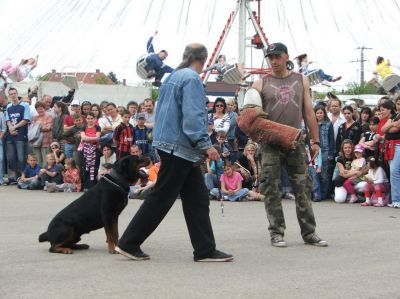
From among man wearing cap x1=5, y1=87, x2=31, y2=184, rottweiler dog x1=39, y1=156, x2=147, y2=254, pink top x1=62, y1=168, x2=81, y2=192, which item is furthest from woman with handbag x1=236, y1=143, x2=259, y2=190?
rottweiler dog x1=39, y1=156, x2=147, y2=254

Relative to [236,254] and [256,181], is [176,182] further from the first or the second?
[256,181]

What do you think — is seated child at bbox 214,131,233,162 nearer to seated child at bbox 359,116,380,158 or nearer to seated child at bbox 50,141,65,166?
seated child at bbox 359,116,380,158

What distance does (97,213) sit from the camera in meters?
6.78

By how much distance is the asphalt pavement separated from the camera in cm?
516

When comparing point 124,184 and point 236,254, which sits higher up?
point 124,184

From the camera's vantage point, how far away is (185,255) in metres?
6.75

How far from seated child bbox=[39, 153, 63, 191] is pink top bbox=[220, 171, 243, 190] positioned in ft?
12.0

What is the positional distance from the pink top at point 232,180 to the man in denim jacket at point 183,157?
6.21 metres

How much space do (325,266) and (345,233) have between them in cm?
218

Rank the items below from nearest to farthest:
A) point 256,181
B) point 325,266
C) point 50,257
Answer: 1. point 325,266
2. point 50,257
3. point 256,181

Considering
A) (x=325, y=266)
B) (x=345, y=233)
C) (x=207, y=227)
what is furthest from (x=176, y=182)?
(x=345, y=233)

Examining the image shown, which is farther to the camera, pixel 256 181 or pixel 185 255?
pixel 256 181

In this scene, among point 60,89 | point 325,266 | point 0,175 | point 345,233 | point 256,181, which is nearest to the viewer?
point 325,266

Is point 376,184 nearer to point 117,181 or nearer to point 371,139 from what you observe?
point 371,139
